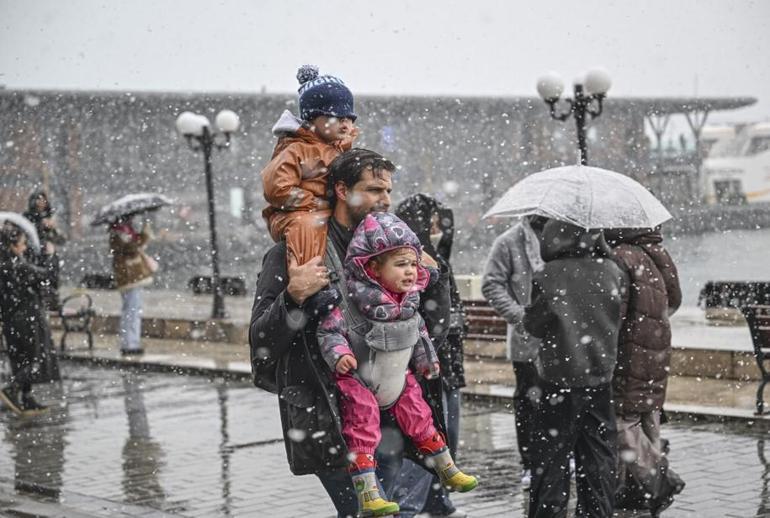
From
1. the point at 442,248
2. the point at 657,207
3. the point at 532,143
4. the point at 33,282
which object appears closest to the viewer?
the point at 657,207

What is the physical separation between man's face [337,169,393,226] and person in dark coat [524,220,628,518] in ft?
5.89

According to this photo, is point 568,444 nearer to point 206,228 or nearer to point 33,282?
point 33,282

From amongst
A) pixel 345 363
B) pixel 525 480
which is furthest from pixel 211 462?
pixel 345 363

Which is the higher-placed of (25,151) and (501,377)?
(25,151)

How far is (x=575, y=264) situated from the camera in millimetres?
5945

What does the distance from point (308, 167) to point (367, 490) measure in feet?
3.40

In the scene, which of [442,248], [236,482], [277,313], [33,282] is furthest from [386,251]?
[33,282]

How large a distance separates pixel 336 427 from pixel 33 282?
8267 millimetres

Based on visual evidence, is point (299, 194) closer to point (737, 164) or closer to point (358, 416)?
point (358, 416)

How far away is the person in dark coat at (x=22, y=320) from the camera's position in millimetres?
11758

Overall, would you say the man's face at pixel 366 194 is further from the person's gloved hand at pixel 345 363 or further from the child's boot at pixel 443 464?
the child's boot at pixel 443 464

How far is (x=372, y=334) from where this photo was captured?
417 centimetres

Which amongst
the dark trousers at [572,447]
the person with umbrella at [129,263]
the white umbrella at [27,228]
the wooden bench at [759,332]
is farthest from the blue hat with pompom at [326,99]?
the person with umbrella at [129,263]

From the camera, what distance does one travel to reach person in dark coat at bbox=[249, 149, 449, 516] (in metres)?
4.11
